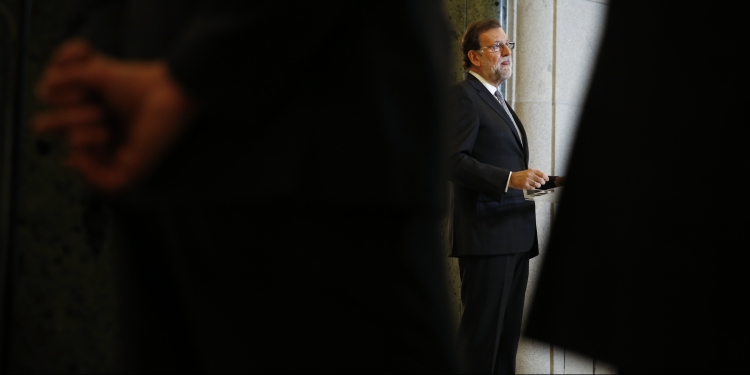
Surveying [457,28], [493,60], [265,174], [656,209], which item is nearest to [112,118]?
[265,174]

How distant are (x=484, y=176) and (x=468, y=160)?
0.31 feet

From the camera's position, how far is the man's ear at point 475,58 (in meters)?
2.97

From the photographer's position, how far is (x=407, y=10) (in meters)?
0.60

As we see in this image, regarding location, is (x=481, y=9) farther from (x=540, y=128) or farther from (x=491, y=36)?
(x=540, y=128)

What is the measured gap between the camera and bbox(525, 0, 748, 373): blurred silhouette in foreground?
0.56 meters

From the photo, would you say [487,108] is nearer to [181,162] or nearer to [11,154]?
[11,154]

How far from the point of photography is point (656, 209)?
575mm

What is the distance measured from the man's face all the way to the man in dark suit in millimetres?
66

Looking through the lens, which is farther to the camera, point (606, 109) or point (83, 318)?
point (83, 318)

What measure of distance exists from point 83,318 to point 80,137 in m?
1.24

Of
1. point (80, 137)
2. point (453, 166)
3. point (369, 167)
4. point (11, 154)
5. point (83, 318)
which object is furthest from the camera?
point (453, 166)

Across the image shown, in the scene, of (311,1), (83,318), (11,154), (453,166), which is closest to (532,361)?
(453,166)

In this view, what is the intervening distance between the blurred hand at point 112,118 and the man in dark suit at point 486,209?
228 cm

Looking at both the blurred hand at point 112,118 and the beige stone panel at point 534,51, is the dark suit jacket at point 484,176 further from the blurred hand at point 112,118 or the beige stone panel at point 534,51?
the blurred hand at point 112,118
